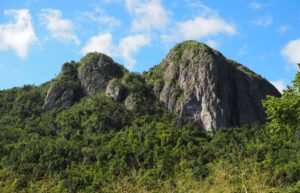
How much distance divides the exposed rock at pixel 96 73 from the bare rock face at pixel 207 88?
1142 centimetres

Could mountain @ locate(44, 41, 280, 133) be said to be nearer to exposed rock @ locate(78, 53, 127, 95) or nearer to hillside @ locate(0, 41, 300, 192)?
exposed rock @ locate(78, 53, 127, 95)

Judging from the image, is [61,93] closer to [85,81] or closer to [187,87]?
[85,81]

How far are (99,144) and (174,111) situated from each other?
2257 cm

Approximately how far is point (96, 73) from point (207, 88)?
29948 mm

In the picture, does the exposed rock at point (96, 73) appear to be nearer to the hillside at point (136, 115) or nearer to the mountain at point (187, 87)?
the mountain at point (187, 87)

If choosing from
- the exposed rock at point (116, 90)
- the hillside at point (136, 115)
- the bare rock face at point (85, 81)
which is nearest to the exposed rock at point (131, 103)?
the hillside at point (136, 115)

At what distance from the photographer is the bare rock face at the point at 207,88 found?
12125 cm

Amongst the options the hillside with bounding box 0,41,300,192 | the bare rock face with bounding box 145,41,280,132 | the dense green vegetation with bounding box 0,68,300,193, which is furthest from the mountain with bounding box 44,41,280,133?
the dense green vegetation with bounding box 0,68,300,193

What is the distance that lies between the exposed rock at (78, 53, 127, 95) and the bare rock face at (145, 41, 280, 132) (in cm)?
1142

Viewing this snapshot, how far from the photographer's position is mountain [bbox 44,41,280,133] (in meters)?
123

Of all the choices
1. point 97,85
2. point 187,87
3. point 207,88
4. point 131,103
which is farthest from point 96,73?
point 207,88

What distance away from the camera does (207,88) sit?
405 ft

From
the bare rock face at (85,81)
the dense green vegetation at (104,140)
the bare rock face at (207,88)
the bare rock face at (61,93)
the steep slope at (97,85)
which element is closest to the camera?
the dense green vegetation at (104,140)

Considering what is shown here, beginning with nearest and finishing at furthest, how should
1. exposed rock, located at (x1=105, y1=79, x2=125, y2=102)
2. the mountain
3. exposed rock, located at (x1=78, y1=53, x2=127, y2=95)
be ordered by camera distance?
the mountain < exposed rock, located at (x1=105, y1=79, x2=125, y2=102) < exposed rock, located at (x1=78, y1=53, x2=127, y2=95)
